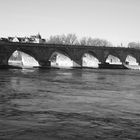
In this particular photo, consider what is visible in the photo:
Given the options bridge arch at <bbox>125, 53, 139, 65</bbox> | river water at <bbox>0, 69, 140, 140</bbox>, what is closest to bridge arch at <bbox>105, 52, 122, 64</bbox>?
bridge arch at <bbox>125, 53, 139, 65</bbox>

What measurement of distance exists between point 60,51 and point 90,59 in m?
12.6

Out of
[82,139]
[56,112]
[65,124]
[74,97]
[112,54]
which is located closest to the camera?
[82,139]

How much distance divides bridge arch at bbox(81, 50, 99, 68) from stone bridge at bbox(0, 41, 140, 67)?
340mm

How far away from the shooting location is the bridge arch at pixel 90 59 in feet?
264

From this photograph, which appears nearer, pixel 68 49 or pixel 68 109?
pixel 68 109

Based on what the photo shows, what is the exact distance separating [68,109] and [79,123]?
329 centimetres

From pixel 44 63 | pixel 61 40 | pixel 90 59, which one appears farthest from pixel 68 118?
pixel 61 40

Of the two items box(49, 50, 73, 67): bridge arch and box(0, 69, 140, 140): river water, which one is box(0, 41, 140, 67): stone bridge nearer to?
box(49, 50, 73, 67): bridge arch

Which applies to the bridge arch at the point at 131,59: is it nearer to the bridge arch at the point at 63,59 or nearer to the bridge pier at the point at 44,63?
the bridge arch at the point at 63,59

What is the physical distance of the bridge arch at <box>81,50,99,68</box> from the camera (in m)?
80.4

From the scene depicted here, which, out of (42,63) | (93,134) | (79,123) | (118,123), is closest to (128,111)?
(118,123)

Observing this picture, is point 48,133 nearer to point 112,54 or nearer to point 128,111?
point 128,111

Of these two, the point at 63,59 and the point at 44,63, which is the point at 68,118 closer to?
the point at 44,63

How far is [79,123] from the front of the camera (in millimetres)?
15234
